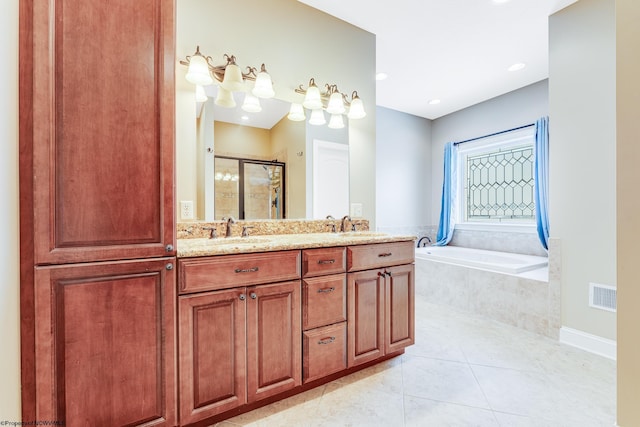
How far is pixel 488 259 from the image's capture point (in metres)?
3.56

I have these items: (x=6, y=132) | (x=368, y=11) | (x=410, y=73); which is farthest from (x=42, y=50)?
(x=410, y=73)

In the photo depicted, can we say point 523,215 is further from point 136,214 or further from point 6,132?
point 6,132

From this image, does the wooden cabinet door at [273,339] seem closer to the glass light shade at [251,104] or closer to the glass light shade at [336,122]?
the glass light shade at [251,104]

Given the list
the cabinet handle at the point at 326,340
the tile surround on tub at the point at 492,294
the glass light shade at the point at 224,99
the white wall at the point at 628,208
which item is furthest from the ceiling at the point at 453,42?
the cabinet handle at the point at 326,340

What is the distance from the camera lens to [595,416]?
1.41m

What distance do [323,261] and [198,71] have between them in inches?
56.0

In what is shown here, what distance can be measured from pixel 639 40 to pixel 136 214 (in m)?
2.07

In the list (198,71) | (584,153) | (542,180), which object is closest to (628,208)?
(584,153)

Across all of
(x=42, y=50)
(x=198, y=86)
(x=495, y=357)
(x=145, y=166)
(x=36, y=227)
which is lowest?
(x=495, y=357)

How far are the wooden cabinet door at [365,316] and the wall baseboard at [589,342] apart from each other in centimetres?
161

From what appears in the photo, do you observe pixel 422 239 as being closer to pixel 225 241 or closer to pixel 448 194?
pixel 448 194

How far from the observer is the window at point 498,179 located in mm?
3527

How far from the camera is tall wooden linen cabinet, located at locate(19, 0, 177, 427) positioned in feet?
3.17

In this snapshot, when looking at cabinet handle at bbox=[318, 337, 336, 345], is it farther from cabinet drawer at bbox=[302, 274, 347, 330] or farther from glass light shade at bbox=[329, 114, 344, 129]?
glass light shade at bbox=[329, 114, 344, 129]
